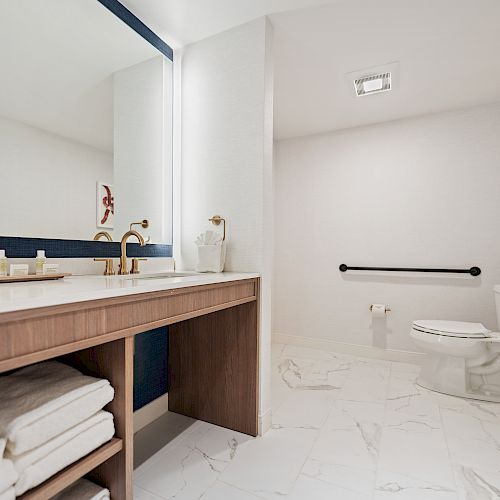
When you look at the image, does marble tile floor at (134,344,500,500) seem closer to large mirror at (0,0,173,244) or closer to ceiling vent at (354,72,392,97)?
large mirror at (0,0,173,244)

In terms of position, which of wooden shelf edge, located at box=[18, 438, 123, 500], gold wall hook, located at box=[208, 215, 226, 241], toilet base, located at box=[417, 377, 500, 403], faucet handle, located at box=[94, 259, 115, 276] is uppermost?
gold wall hook, located at box=[208, 215, 226, 241]

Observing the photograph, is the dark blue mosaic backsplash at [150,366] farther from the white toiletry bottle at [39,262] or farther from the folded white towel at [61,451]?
the folded white towel at [61,451]

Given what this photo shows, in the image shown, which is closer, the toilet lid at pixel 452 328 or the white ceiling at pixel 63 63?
the white ceiling at pixel 63 63

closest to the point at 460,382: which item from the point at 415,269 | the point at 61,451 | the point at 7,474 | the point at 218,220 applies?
the point at 415,269

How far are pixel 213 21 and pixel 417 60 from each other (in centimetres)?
122

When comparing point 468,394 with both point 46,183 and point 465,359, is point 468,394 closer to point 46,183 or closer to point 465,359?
point 465,359

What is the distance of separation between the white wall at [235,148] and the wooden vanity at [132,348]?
11 centimetres

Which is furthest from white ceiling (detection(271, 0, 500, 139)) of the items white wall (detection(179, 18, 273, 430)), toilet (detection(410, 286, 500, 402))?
toilet (detection(410, 286, 500, 402))

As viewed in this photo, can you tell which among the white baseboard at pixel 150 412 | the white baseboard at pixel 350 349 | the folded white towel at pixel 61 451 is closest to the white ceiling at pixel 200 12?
the folded white towel at pixel 61 451

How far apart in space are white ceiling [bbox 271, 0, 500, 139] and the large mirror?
0.82m

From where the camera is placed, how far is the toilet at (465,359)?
6.65 feet

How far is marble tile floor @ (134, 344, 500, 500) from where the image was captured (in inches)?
49.0

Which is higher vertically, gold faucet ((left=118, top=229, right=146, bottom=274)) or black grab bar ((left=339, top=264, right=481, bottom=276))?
gold faucet ((left=118, top=229, right=146, bottom=274))

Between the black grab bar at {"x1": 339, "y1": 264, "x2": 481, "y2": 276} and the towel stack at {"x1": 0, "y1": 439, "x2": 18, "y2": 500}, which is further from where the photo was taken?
the black grab bar at {"x1": 339, "y1": 264, "x2": 481, "y2": 276}
